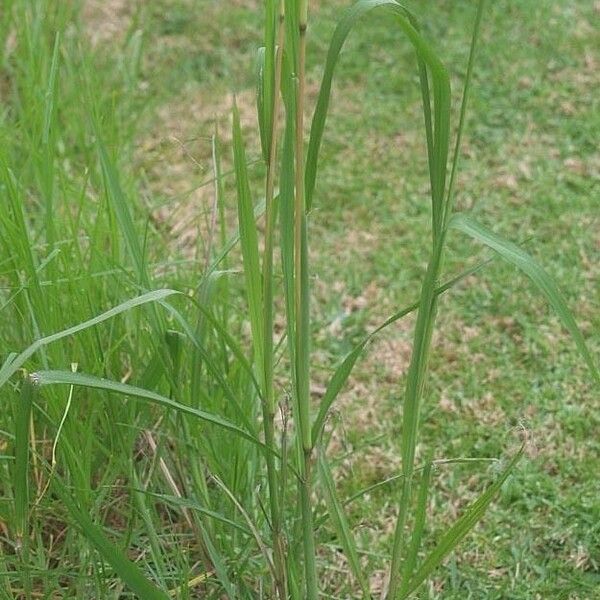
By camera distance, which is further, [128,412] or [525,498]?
[525,498]

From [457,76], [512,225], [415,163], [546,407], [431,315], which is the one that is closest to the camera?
[431,315]

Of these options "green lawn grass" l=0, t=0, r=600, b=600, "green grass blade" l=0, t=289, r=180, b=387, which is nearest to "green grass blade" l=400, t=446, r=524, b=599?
"green lawn grass" l=0, t=0, r=600, b=600

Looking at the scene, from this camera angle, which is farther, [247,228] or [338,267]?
[338,267]

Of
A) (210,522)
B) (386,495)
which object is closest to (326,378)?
(386,495)

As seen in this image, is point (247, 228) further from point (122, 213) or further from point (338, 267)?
point (338, 267)

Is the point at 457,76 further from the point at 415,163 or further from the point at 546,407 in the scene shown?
the point at 546,407

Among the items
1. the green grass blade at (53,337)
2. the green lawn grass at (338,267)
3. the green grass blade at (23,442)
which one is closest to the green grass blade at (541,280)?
the green lawn grass at (338,267)

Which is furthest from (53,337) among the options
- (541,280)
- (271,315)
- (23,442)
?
(541,280)
